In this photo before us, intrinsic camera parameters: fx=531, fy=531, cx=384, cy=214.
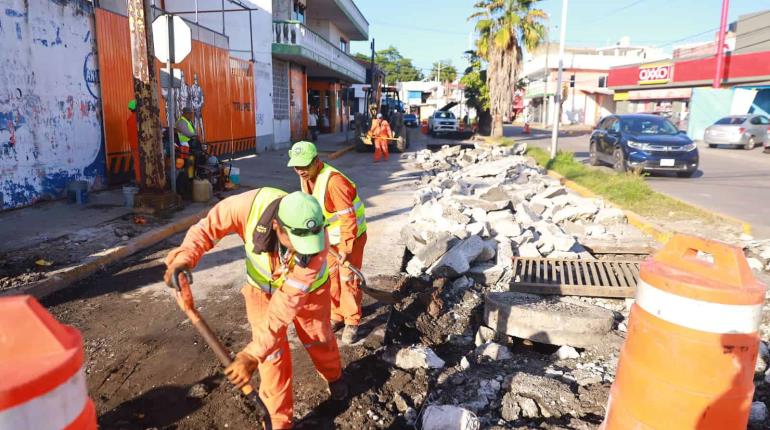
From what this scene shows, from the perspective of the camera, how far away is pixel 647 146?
12242 millimetres

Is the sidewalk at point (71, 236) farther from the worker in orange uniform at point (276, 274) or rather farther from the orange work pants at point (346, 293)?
the worker in orange uniform at point (276, 274)

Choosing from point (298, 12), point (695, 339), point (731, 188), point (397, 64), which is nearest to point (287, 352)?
point (695, 339)

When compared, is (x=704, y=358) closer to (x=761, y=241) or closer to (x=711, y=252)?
(x=711, y=252)

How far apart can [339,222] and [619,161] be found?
36.2ft

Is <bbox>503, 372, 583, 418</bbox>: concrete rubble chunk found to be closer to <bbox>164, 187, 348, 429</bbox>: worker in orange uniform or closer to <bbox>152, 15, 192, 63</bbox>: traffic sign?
<bbox>164, 187, 348, 429</bbox>: worker in orange uniform

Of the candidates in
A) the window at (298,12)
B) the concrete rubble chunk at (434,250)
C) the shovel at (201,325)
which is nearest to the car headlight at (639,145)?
the concrete rubble chunk at (434,250)

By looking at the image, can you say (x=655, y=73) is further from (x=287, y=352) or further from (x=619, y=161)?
(x=287, y=352)

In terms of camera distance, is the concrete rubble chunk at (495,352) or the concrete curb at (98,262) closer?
the concrete rubble chunk at (495,352)

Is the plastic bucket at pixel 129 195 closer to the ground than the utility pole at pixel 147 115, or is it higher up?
closer to the ground

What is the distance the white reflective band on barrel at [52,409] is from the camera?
1035mm

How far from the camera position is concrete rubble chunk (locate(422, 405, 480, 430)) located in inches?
108

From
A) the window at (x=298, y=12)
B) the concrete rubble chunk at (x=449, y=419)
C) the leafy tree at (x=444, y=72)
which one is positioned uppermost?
the leafy tree at (x=444, y=72)

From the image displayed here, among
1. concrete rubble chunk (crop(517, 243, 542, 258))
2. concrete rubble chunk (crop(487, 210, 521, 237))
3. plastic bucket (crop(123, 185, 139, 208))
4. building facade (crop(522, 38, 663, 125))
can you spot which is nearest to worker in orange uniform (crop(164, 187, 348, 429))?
concrete rubble chunk (crop(517, 243, 542, 258))

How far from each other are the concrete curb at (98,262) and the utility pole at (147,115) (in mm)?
652
